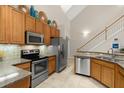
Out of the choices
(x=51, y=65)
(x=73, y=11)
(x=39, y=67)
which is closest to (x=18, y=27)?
(x=39, y=67)

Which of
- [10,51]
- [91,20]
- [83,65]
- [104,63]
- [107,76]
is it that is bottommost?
[107,76]

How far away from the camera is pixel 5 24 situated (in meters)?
2.82

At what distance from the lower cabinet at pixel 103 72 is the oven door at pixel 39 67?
170 centimetres

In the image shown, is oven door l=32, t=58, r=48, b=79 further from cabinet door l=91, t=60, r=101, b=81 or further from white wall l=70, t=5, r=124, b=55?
white wall l=70, t=5, r=124, b=55

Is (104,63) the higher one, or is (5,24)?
(5,24)

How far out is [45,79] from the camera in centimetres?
434

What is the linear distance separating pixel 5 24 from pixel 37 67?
5.10 feet

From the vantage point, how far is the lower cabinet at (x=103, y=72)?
335cm

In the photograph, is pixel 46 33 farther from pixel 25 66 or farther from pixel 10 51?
pixel 25 66

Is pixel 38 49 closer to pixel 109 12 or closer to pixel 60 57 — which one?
pixel 60 57

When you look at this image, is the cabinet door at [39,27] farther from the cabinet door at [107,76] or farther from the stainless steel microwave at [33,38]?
the cabinet door at [107,76]

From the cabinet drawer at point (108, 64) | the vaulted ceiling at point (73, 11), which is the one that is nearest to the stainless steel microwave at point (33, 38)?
the cabinet drawer at point (108, 64)

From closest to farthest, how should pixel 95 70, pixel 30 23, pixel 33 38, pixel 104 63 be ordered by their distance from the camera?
pixel 104 63 → pixel 30 23 → pixel 33 38 → pixel 95 70

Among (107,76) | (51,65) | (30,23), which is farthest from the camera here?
(51,65)
